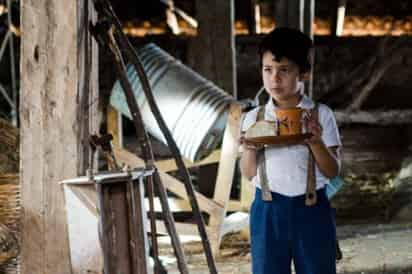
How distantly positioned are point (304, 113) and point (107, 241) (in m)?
0.71

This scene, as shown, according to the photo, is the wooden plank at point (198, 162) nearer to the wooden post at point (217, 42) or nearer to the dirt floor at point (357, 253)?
the dirt floor at point (357, 253)

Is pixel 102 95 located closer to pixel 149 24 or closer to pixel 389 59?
pixel 149 24

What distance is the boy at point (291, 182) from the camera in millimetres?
2143

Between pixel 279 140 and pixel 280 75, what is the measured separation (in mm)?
199

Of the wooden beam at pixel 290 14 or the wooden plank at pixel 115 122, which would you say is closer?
the wooden beam at pixel 290 14

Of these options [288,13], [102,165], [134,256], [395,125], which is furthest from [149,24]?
[134,256]

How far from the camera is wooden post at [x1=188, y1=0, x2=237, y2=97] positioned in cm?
520

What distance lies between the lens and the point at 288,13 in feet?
15.5

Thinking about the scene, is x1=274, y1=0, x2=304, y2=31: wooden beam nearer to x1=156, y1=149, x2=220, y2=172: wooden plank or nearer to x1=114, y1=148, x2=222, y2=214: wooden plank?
x1=156, y1=149, x2=220, y2=172: wooden plank

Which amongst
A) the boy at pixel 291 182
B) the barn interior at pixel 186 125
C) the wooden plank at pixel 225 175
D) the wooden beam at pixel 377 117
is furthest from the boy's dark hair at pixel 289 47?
the wooden beam at pixel 377 117

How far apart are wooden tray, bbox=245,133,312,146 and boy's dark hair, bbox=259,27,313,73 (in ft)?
0.72

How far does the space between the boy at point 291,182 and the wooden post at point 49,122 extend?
70 cm

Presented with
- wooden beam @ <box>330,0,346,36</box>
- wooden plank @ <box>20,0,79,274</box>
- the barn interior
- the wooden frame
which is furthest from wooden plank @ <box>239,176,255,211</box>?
wooden beam @ <box>330,0,346,36</box>

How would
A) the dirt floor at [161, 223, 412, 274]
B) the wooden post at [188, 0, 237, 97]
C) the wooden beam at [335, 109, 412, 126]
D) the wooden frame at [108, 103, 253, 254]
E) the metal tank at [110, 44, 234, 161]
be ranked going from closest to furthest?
the dirt floor at [161, 223, 412, 274] < the metal tank at [110, 44, 234, 161] < the wooden frame at [108, 103, 253, 254] < the wooden post at [188, 0, 237, 97] < the wooden beam at [335, 109, 412, 126]
